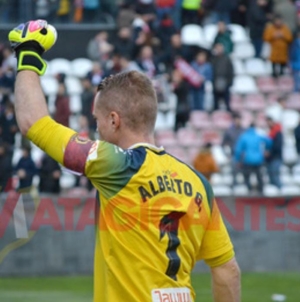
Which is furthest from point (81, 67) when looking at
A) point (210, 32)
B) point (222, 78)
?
point (222, 78)

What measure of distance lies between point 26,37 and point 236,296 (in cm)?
150

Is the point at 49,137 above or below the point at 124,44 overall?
below

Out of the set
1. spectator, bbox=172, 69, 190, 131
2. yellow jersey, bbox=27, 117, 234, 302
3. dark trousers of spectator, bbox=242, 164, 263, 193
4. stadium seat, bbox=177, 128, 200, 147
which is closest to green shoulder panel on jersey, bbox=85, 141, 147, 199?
yellow jersey, bbox=27, 117, 234, 302

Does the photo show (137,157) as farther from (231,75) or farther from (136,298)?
(231,75)

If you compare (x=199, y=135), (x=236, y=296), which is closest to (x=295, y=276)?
(x=199, y=135)

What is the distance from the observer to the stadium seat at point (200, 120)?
22016 millimetres

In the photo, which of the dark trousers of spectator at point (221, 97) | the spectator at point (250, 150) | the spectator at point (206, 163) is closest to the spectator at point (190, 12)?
the dark trousers of spectator at point (221, 97)

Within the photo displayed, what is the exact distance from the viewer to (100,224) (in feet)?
Answer: 14.9

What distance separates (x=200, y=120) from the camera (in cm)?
2217

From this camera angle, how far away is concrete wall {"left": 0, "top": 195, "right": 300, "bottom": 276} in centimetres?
1526

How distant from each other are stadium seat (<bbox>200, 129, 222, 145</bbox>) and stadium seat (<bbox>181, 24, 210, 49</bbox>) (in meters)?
3.23

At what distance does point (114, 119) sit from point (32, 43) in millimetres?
469

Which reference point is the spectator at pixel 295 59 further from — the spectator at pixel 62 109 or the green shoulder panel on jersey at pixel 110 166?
the green shoulder panel on jersey at pixel 110 166

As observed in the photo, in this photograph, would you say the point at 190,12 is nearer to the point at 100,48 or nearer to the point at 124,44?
the point at 124,44
